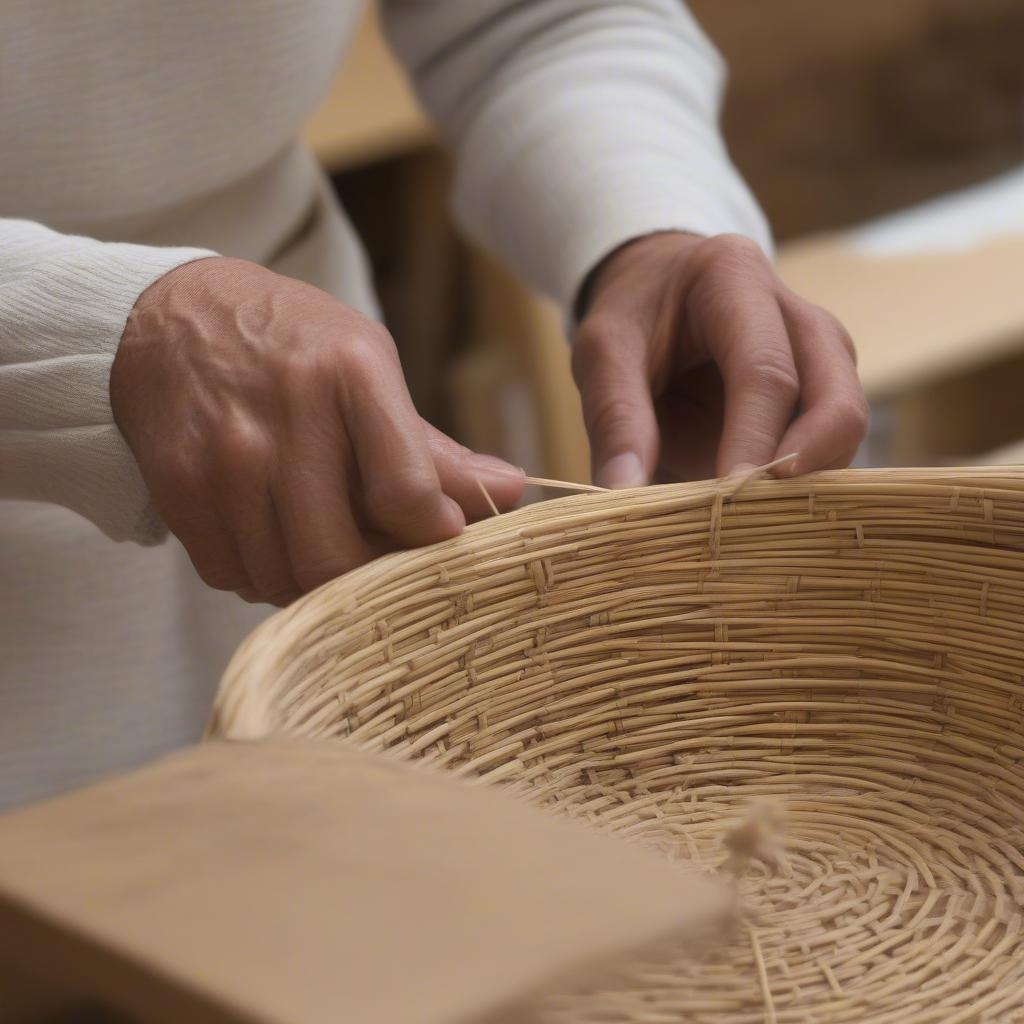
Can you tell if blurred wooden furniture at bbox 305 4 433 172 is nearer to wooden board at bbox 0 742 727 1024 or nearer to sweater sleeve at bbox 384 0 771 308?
sweater sleeve at bbox 384 0 771 308

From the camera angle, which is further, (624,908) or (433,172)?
(433,172)

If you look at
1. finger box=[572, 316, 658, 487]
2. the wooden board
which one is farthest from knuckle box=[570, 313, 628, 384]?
the wooden board

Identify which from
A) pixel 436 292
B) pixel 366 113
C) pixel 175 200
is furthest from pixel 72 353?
pixel 436 292

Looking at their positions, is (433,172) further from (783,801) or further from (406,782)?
(406,782)

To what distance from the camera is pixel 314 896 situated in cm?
24

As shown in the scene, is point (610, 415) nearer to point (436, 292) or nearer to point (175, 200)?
point (175, 200)

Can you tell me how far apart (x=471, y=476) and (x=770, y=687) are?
159 millimetres

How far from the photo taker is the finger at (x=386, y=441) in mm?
409

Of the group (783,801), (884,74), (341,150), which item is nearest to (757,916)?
(783,801)

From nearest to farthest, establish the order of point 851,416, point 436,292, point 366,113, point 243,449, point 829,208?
point 243,449
point 851,416
point 366,113
point 436,292
point 829,208

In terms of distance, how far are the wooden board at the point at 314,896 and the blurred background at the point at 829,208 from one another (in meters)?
1.22

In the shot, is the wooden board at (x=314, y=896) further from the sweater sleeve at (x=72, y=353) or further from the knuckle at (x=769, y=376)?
the knuckle at (x=769, y=376)

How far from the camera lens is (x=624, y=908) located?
23 centimetres

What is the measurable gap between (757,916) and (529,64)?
0.49 metres
